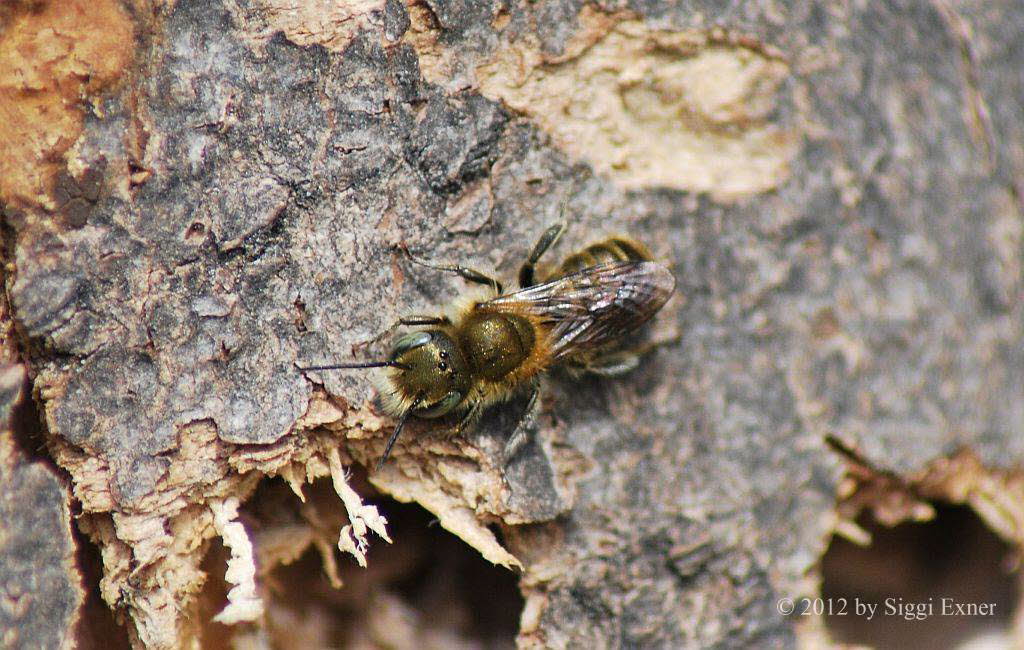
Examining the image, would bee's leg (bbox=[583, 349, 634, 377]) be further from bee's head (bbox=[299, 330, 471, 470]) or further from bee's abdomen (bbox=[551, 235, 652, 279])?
bee's head (bbox=[299, 330, 471, 470])

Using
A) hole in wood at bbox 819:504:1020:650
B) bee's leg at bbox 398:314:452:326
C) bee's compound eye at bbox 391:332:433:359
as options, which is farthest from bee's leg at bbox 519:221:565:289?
hole in wood at bbox 819:504:1020:650

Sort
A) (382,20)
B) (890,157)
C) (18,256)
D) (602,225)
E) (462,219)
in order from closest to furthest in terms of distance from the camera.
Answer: (18,256) → (382,20) → (462,219) → (602,225) → (890,157)

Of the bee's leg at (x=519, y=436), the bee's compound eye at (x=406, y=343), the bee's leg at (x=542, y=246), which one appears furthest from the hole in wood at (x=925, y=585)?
the bee's compound eye at (x=406, y=343)

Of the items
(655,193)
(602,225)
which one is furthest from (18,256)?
(655,193)

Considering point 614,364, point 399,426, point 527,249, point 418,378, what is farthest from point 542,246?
point 399,426

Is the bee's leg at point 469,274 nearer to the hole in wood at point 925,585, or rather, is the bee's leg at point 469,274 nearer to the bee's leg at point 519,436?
the bee's leg at point 519,436

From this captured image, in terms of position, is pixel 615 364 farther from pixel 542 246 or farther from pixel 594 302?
pixel 542 246

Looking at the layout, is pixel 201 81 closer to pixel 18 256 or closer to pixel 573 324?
pixel 18 256
